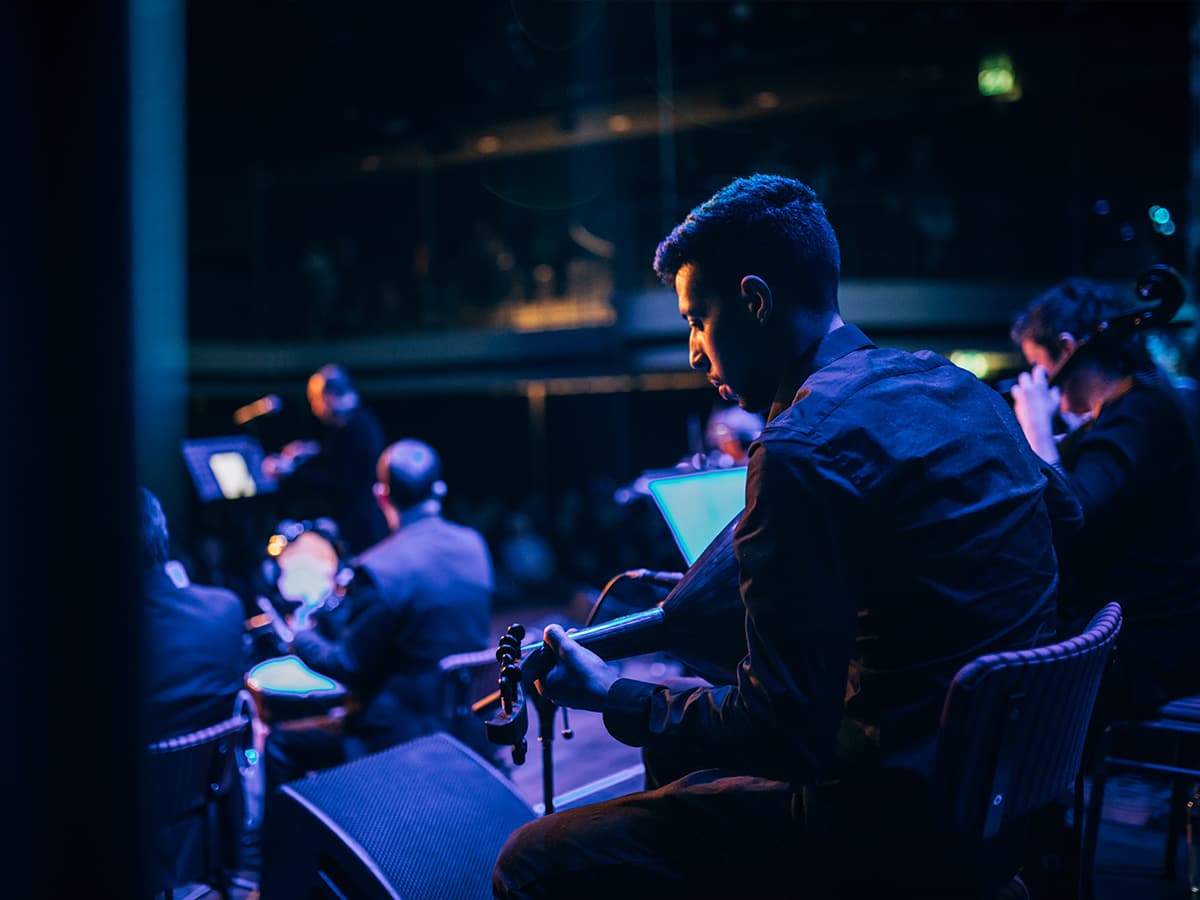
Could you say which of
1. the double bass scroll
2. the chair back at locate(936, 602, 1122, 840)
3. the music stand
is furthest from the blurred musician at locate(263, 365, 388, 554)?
the chair back at locate(936, 602, 1122, 840)

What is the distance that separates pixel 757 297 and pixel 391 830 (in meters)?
1.31

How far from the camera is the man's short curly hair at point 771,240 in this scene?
4.82ft

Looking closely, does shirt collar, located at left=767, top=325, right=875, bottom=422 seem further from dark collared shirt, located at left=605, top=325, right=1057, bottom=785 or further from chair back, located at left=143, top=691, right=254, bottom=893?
chair back, located at left=143, top=691, right=254, bottom=893

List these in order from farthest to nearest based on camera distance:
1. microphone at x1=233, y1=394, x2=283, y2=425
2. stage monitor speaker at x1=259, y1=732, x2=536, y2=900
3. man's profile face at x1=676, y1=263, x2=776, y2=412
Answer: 1. microphone at x1=233, y1=394, x2=283, y2=425
2. stage monitor speaker at x1=259, y1=732, x2=536, y2=900
3. man's profile face at x1=676, y1=263, x2=776, y2=412

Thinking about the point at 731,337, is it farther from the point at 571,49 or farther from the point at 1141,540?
the point at 571,49

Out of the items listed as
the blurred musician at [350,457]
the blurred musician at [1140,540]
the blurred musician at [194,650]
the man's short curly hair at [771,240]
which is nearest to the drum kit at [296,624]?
the blurred musician at [194,650]

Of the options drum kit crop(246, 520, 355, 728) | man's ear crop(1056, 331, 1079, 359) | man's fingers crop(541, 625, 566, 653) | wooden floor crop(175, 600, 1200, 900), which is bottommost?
wooden floor crop(175, 600, 1200, 900)

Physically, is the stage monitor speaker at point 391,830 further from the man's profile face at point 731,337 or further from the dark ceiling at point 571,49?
the dark ceiling at point 571,49

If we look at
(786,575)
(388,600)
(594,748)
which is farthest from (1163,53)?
(786,575)

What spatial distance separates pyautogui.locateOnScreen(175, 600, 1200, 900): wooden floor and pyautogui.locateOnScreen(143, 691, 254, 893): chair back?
112 mm

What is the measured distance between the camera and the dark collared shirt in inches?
47.9

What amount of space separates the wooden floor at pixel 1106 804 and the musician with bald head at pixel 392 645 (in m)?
0.38

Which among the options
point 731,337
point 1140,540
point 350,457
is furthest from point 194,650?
point 350,457

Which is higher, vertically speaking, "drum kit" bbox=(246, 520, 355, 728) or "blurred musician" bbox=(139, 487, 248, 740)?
"blurred musician" bbox=(139, 487, 248, 740)
